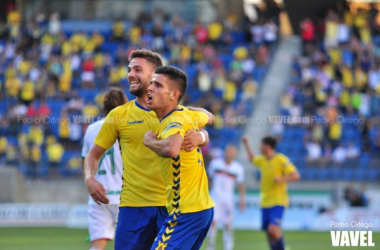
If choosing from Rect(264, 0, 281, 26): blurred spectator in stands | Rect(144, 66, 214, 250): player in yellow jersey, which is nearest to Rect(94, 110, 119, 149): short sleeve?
Rect(144, 66, 214, 250): player in yellow jersey

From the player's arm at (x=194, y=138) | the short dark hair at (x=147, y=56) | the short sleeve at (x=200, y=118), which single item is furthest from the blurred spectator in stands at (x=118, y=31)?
the player's arm at (x=194, y=138)

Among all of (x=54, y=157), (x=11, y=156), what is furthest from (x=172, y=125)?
(x=11, y=156)

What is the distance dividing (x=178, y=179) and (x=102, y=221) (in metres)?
2.89

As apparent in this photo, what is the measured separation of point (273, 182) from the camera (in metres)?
14.8

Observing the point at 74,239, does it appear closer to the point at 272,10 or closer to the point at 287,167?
the point at 287,167

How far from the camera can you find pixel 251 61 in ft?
104

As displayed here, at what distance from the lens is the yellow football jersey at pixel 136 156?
26.6 feet

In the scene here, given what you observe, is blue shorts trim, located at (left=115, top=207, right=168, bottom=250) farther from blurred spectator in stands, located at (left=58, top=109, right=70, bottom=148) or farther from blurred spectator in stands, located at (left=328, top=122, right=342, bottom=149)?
blurred spectator in stands, located at (left=58, top=109, right=70, bottom=148)

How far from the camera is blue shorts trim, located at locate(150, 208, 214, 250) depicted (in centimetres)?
729

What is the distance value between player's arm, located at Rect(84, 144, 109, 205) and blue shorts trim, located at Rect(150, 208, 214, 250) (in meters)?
0.75

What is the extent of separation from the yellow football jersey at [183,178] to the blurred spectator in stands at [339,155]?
20.1 meters

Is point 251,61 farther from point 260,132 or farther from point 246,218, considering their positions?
point 246,218

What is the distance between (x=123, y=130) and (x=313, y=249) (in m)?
9.85

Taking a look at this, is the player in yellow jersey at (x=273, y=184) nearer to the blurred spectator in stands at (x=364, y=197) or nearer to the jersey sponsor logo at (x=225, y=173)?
the jersey sponsor logo at (x=225, y=173)
